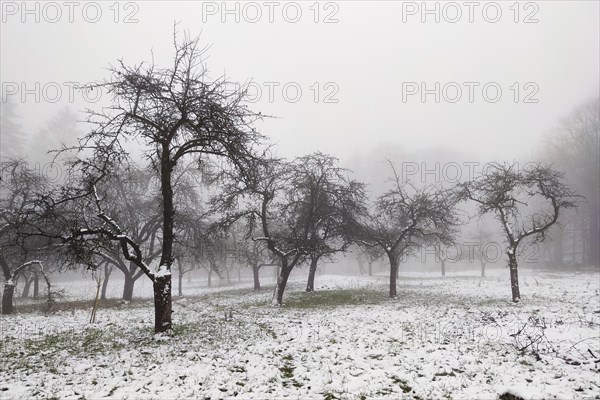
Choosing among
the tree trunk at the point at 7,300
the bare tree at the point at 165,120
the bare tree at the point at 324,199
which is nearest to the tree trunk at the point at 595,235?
the bare tree at the point at 324,199

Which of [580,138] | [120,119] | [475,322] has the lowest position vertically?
[475,322]

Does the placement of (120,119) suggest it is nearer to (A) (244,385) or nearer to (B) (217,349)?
(B) (217,349)

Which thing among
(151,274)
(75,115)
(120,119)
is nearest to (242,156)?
(120,119)

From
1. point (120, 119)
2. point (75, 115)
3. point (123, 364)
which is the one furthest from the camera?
point (75, 115)

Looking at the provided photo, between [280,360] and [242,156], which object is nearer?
[280,360]

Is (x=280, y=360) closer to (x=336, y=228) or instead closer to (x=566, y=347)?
(x=566, y=347)

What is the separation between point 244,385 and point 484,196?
2068cm

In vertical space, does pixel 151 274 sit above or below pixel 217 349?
above

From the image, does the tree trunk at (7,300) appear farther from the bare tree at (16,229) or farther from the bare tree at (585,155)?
the bare tree at (585,155)

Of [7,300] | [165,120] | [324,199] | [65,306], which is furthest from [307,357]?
[65,306]

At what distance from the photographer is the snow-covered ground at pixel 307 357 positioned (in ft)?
22.9

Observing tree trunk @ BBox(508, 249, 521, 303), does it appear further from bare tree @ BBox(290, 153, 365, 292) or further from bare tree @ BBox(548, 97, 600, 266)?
bare tree @ BBox(548, 97, 600, 266)

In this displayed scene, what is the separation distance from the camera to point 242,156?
441 inches

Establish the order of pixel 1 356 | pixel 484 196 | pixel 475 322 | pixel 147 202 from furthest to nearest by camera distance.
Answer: pixel 147 202 → pixel 484 196 → pixel 475 322 → pixel 1 356
